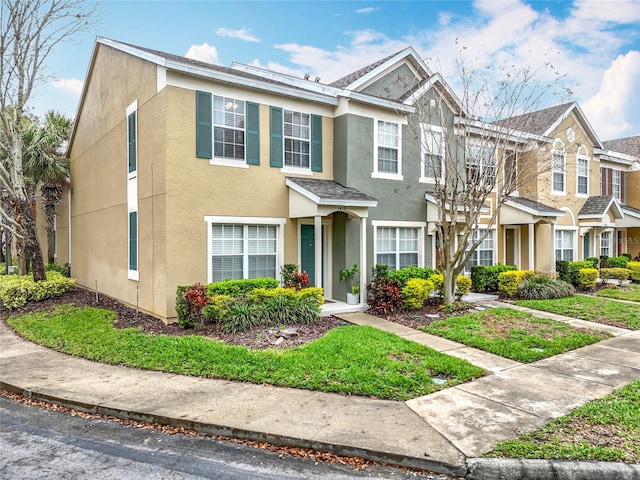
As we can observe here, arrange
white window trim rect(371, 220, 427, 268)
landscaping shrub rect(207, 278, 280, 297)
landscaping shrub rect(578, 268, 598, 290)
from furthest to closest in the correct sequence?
landscaping shrub rect(578, 268, 598, 290) < white window trim rect(371, 220, 427, 268) < landscaping shrub rect(207, 278, 280, 297)

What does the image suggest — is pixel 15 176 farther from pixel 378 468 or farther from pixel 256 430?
pixel 378 468

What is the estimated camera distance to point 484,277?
1526cm

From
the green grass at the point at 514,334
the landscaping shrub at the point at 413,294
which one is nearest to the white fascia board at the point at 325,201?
the landscaping shrub at the point at 413,294

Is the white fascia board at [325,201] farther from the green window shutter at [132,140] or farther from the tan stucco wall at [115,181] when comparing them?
the green window shutter at [132,140]

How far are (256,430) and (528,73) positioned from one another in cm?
1263

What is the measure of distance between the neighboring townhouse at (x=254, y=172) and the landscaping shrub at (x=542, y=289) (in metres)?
1.48

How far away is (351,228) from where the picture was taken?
12.6 metres

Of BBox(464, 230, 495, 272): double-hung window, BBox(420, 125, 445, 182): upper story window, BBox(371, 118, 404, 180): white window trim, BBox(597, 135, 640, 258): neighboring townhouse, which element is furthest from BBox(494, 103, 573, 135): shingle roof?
BBox(371, 118, 404, 180): white window trim

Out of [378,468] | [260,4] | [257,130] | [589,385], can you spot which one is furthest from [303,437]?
[260,4]

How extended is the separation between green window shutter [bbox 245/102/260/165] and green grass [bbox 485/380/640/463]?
9139mm

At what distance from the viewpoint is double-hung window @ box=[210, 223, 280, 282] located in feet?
36.0

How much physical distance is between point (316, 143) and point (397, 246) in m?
4.38

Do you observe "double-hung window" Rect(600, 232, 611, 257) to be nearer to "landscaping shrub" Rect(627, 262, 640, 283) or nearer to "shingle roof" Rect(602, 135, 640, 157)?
"landscaping shrub" Rect(627, 262, 640, 283)

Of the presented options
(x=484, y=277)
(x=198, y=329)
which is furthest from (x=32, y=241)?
(x=484, y=277)
